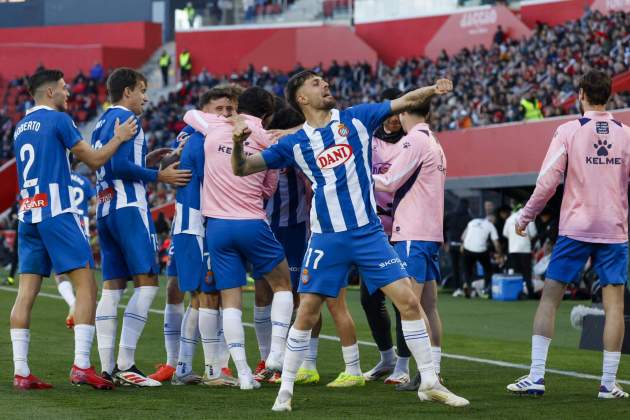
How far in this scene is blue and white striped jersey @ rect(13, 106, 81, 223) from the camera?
8.61 meters

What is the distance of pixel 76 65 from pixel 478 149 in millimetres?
30059

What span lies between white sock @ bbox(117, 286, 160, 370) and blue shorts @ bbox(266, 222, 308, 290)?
1.07m

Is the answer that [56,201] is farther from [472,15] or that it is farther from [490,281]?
[472,15]

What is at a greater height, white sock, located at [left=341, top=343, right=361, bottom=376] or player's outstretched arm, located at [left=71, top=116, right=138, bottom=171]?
player's outstretched arm, located at [left=71, top=116, right=138, bottom=171]

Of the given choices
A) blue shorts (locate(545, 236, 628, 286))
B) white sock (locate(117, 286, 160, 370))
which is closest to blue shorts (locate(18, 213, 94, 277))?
white sock (locate(117, 286, 160, 370))

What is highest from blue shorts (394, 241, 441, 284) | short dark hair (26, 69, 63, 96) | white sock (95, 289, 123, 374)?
short dark hair (26, 69, 63, 96)

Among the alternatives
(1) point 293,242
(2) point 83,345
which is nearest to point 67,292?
(1) point 293,242

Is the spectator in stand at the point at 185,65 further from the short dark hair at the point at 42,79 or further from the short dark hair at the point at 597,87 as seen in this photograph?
the short dark hair at the point at 597,87

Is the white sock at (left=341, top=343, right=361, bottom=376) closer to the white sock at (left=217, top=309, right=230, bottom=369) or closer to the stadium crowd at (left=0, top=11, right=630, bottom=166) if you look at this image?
the white sock at (left=217, top=309, right=230, bottom=369)

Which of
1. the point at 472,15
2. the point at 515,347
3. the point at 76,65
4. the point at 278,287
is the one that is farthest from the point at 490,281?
the point at 76,65

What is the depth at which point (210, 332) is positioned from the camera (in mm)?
8969

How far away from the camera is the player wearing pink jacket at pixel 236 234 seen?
870cm

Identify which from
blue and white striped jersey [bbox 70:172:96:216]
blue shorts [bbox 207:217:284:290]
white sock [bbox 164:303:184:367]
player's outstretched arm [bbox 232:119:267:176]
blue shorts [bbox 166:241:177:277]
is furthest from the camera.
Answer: blue and white striped jersey [bbox 70:172:96:216]

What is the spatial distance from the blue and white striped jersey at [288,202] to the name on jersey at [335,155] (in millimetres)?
1831
